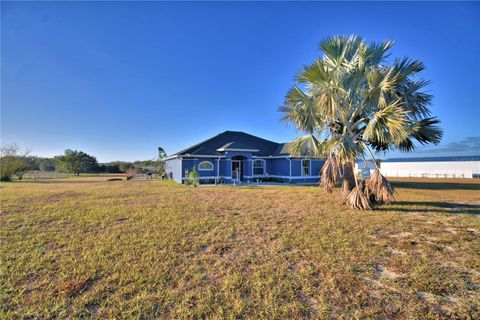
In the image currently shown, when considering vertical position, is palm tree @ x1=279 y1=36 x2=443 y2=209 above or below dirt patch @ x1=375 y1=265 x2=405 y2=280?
above

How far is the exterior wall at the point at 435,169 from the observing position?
2791 centimetres

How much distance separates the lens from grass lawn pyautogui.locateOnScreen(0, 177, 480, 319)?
262 cm

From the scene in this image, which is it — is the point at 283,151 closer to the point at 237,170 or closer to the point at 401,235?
the point at 237,170

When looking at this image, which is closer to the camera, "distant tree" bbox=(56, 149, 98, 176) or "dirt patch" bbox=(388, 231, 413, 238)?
"dirt patch" bbox=(388, 231, 413, 238)

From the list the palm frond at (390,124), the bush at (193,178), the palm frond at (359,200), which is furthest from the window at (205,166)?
the palm frond at (390,124)

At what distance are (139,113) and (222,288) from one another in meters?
22.9

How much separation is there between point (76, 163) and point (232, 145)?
3716 centimetres

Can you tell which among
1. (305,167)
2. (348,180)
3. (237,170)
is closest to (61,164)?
(237,170)

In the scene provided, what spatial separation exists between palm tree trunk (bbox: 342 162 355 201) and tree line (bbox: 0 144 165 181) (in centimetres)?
3112

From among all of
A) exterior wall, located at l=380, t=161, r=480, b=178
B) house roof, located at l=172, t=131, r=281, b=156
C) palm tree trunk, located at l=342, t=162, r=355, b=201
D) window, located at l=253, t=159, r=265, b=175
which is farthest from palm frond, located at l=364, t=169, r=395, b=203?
exterior wall, located at l=380, t=161, r=480, b=178

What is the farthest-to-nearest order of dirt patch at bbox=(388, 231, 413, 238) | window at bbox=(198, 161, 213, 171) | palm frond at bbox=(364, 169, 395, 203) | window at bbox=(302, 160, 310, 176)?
window at bbox=(302, 160, 310, 176) < window at bbox=(198, 161, 213, 171) < palm frond at bbox=(364, 169, 395, 203) < dirt patch at bbox=(388, 231, 413, 238)

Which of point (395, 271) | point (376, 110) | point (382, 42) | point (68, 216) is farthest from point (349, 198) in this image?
point (68, 216)

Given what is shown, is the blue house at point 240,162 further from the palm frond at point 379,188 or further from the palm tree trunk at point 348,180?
the palm frond at point 379,188

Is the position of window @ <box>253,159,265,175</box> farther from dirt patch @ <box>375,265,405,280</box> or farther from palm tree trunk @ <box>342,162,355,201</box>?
dirt patch @ <box>375,265,405,280</box>
